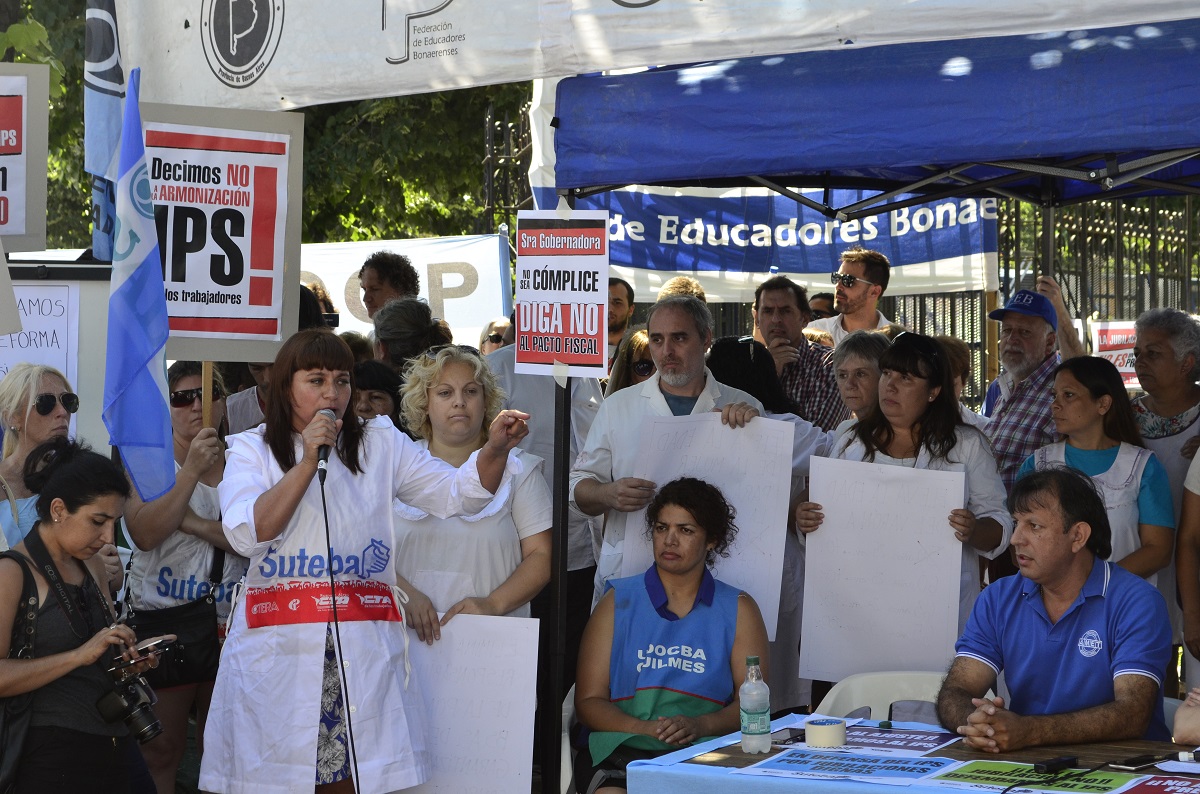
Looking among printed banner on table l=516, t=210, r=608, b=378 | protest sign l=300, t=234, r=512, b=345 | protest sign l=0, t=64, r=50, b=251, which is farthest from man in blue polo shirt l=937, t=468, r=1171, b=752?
protest sign l=300, t=234, r=512, b=345

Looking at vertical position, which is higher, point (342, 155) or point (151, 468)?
point (342, 155)

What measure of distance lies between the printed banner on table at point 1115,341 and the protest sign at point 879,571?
867cm

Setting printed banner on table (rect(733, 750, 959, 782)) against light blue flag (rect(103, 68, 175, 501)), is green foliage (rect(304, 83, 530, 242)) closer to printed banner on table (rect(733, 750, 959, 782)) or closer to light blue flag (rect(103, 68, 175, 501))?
light blue flag (rect(103, 68, 175, 501))

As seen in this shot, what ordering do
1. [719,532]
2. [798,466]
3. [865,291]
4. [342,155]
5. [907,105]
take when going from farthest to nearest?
[342,155] → [865,291] → [798,466] → [719,532] → [907,105]

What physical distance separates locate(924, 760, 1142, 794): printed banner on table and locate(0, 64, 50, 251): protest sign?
13.5ft

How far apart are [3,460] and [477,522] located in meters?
1.64

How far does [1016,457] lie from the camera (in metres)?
6.35

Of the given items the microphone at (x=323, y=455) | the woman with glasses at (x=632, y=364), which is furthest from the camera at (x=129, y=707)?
the woman with glasses at (x=632, y=364)

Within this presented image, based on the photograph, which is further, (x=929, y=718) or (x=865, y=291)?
(x=865, y=291)

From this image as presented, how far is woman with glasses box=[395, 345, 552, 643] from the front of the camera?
502 cm

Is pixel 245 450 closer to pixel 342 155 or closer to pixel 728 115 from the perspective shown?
pixel 728 115

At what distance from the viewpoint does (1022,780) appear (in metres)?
3.38

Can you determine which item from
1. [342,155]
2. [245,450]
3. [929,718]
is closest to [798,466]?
[929,718]

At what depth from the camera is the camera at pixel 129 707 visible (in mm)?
4145
